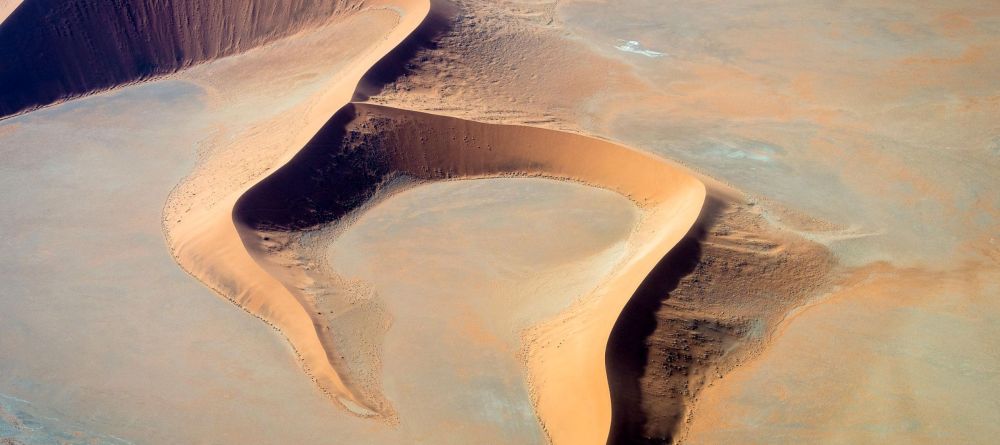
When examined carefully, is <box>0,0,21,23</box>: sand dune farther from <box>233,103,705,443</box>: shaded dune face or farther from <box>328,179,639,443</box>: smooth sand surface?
<box>328,179,639,443</box>: smooth sand surface

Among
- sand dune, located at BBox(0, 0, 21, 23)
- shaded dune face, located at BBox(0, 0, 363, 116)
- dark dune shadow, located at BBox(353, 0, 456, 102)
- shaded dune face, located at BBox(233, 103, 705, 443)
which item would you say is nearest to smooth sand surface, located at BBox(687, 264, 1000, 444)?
shaded dune face, located at BBox(233, 103, 705, 443)

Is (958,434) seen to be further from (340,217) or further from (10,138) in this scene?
(10,138)

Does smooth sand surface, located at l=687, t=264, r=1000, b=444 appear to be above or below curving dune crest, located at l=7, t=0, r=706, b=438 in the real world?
below

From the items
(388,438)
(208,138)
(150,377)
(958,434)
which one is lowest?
(958,434)

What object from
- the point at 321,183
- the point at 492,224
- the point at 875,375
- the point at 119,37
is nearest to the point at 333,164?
the point at 321,183

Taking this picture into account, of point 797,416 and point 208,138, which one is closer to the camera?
point 797,416

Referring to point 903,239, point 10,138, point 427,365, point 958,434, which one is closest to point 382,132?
point 427,365

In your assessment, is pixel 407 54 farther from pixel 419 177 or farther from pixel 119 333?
pixel 119 333
